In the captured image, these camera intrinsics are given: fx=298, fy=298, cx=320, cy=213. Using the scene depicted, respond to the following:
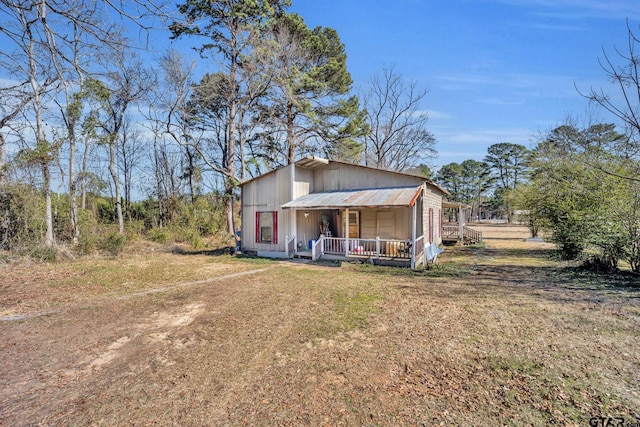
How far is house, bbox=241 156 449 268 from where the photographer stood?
1225cm

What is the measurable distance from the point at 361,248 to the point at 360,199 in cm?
214

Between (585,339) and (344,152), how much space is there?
18799mm

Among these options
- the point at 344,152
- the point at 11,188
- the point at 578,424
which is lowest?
the point at 578,424

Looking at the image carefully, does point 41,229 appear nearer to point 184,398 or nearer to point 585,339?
point 184,398

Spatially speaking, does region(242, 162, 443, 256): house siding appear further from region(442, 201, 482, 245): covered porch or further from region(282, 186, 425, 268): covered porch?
region(442, 201, 482, 245): covered porch

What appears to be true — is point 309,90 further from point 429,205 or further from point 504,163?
point 504,163

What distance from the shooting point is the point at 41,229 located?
12180 mm

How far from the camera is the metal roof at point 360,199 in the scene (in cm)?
1095

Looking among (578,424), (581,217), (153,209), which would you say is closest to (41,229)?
(153,209)

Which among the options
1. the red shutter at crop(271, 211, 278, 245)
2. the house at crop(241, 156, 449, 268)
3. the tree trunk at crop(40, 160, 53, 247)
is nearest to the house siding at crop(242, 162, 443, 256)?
the house at crop(241, 156, 449, 268)

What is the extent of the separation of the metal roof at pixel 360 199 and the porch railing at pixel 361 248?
1.53 meters

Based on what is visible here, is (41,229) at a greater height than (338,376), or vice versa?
(41,229)

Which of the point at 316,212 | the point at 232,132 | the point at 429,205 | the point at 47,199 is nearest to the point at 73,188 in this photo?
the point at 47,199

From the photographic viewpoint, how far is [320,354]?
4.27 m
